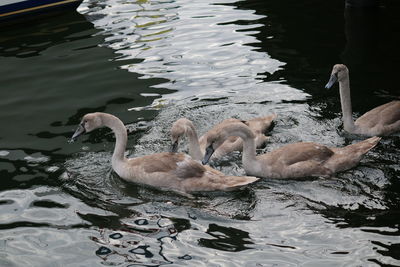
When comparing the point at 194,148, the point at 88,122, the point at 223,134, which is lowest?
the point at 194,148

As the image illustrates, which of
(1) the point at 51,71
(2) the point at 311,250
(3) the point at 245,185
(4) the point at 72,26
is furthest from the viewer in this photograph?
(4) the point at 72,26

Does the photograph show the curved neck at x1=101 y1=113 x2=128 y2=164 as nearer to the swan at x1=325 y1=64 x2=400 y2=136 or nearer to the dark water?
the dark water

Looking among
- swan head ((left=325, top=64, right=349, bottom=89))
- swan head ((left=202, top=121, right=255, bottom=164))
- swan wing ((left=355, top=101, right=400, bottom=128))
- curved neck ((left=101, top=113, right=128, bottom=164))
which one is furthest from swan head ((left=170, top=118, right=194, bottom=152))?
swan wing ((left=355, top=101, right=400, bottom=128))

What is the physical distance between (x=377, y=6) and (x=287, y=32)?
2.84 meters

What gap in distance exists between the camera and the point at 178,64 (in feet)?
43.8

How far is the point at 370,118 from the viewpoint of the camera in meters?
10.0

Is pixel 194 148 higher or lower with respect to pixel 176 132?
lower

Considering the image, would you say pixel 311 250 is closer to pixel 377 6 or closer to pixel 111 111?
pixel 111 111

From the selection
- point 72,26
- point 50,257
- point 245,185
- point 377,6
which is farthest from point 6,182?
point 377,6

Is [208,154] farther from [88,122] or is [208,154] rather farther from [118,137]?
[88,122]

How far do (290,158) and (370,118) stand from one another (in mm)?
1745

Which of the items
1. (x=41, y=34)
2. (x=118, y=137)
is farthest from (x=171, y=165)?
(x=41, y=34)

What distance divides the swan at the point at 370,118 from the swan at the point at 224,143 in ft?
3.33

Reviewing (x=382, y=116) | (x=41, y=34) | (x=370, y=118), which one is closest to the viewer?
(x=382, y=116)
